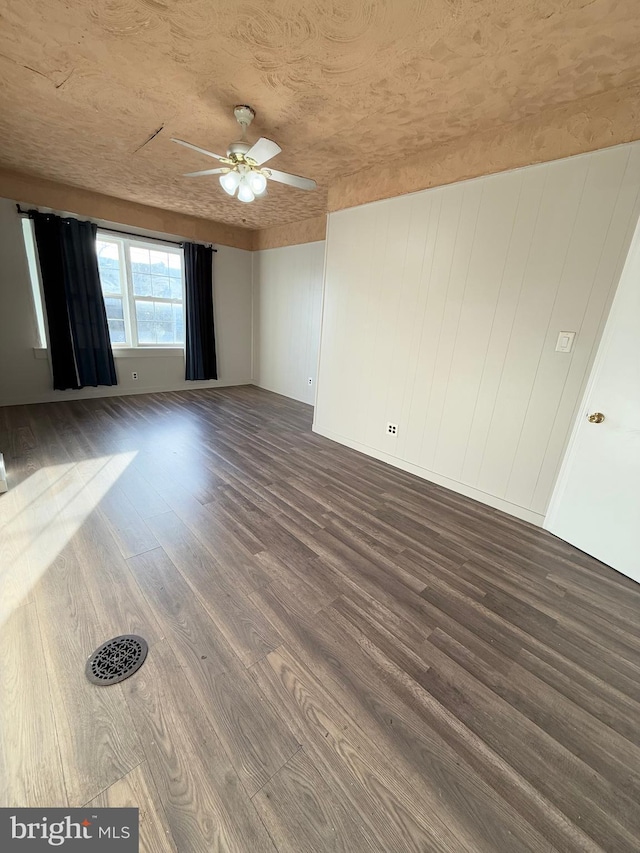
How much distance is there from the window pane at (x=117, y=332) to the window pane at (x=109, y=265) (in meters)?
0.45

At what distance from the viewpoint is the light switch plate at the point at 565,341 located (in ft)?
7.35

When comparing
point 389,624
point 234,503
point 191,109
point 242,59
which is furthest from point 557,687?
point 191,109

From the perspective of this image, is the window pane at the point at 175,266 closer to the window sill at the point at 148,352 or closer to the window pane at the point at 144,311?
the window pane at the point at 144,311

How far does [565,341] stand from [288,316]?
167 inches

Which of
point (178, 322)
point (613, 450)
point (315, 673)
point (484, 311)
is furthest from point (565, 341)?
point (178, 322)

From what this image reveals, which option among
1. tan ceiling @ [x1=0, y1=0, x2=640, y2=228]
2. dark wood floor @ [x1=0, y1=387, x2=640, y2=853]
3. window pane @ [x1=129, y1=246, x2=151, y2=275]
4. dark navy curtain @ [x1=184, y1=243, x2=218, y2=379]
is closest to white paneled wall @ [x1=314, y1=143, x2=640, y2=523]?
tan ceiling @ [x1=0, y1=0, x2=640, y2=228]

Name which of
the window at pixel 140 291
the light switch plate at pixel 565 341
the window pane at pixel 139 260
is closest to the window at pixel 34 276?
the window at pixel 140 291

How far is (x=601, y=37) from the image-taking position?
157cm

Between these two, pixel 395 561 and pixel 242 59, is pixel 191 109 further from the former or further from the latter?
pixel 395 561

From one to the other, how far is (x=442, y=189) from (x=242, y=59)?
5.47ft

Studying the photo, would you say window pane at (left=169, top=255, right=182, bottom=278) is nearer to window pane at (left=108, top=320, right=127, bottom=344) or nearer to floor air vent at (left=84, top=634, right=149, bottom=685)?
window pane at (left=108, top=320, right=127, bottom=344)

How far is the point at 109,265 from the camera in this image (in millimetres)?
4809

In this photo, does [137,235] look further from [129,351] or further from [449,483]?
[449,483]

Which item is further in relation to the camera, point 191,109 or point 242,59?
point 191,109
